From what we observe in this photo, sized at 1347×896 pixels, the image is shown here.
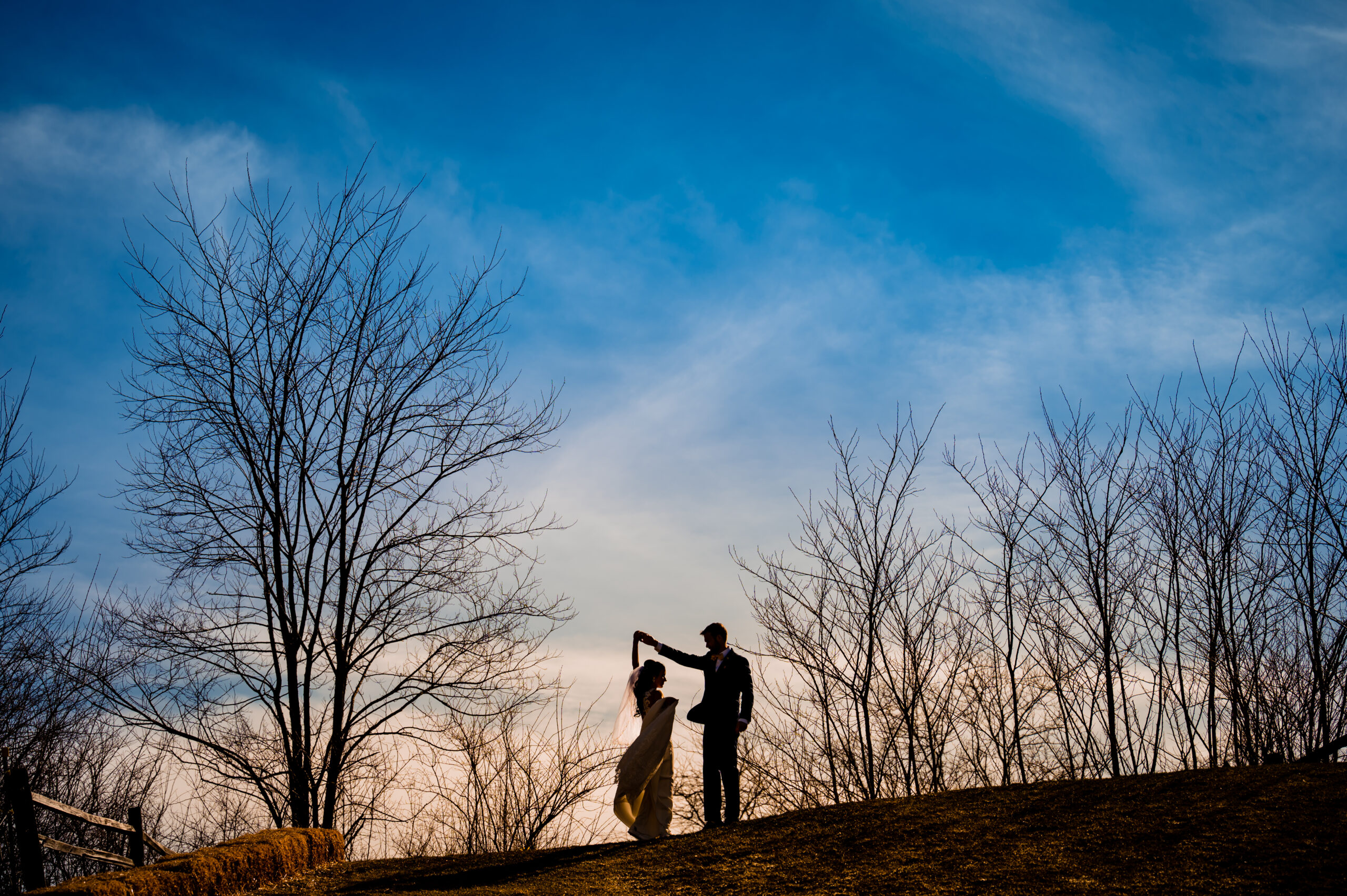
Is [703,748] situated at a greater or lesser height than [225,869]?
greater

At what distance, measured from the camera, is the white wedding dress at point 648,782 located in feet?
25.8

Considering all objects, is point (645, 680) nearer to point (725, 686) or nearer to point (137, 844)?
point (725, 686)

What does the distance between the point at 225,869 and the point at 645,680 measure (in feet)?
12.2

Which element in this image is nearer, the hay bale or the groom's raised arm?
the hay bale

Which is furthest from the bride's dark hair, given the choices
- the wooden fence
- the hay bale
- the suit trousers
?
the wooden fence

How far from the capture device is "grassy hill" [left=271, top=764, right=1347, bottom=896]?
4738 millimetres

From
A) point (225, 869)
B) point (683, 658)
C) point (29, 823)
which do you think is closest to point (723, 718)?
point (683, 658)

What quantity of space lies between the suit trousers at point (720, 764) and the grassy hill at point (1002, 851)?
58 centimetres

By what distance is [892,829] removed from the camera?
20.8 ft

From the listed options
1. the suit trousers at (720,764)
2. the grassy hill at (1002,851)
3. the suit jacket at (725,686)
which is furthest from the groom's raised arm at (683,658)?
the grassy hill at (1002,851)

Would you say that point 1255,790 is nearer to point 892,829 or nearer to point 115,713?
point 892,829

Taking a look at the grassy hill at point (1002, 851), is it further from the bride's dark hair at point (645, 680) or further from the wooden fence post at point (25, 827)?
the wooden fence post at point (25, 827)

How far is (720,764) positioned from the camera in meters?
7.87

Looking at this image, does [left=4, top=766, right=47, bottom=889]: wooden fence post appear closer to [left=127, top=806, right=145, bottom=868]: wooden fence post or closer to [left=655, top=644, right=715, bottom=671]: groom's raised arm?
[left=127, top=806, right=145, bottom=868]: wooden fence post
